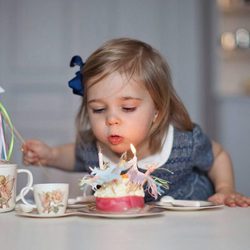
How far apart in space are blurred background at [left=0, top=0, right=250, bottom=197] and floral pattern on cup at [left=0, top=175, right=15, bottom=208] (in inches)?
89.6

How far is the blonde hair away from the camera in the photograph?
4.00ft

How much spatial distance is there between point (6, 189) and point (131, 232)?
0.31 metres

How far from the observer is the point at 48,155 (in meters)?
1.48

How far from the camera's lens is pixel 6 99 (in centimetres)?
320

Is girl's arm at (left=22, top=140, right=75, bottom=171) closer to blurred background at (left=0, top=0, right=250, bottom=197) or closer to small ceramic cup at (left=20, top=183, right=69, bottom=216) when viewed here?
small ceramic cup at (left=20, top=183, right=69, bottom=216)

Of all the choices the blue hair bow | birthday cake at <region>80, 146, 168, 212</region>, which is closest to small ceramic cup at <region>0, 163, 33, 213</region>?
birthday cake at <region>80, 146, 168, 212</region>

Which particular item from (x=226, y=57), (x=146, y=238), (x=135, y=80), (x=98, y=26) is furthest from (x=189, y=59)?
(x=146, y=238)

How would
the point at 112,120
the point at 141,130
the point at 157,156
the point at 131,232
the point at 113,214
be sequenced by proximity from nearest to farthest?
1. the point at 131,232
2. the point at 113,214
3. the point at 112,120
4. the point at 141,130
5. the point at 157,156

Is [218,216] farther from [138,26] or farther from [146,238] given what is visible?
[138,26]

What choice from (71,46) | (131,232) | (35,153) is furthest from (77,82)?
(71,46)

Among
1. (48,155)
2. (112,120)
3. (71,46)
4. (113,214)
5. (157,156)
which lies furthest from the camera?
(71,46)

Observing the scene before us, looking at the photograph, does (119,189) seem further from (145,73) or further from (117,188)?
(145,73)

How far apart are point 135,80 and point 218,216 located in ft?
1.58

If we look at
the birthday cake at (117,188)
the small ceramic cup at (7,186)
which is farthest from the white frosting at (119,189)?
the small ceramic cup at (7,186)
